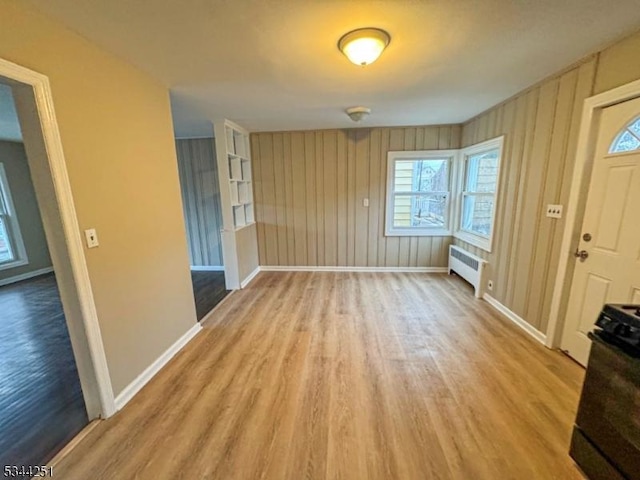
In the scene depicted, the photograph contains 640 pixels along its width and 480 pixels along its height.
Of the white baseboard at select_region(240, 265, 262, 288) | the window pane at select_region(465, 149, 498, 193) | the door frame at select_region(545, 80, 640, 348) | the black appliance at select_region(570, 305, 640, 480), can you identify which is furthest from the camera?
the white baseboard at select_region(240, 265, 262, 288)

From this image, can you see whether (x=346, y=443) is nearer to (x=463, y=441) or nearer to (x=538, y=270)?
(x=463, y=441)

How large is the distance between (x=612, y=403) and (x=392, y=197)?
3608 mm

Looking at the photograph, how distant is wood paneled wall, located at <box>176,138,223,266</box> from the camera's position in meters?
4.71

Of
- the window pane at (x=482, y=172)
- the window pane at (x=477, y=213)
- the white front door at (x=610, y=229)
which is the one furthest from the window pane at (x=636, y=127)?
the window pane at (x=477, y=213)

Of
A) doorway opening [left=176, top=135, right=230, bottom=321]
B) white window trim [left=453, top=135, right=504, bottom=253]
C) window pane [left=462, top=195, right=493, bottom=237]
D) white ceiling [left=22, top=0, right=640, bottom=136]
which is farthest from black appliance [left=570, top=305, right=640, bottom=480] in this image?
doorway opening [left=176, top=135, right=230, bottom=321]

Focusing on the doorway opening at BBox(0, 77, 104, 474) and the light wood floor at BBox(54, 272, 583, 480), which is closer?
the light wood floor at BBox(54, 272, 583, 480)

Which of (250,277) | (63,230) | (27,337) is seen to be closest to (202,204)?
(250,277)

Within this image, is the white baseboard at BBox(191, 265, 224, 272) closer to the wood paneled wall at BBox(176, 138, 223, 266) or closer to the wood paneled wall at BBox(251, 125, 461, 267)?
the wood paneled wall at BBox(176, 138, 223, 266)

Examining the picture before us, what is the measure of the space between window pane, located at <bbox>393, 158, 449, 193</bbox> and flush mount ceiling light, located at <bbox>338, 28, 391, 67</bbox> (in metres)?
2.86

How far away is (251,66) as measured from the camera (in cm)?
206

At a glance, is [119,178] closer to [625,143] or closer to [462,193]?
[625,143]

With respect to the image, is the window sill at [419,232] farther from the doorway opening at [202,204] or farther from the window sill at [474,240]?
the doorway opening at [202,204]

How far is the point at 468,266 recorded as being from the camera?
3844mm

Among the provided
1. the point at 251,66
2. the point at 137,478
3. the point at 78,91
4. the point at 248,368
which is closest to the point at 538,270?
the point at 248,368
